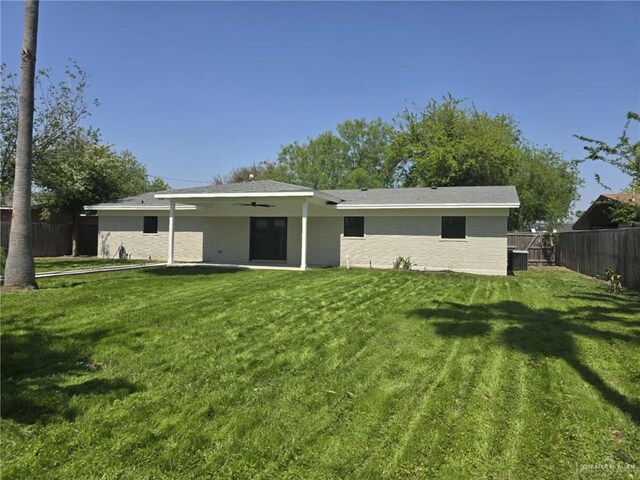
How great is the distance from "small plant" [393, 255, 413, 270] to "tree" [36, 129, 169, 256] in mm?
15109

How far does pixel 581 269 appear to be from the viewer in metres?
17.2

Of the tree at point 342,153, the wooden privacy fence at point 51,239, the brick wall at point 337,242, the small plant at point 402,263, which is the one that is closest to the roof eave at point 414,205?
the brick wall at point 337,242

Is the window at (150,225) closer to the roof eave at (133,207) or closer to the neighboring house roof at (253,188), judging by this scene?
the roof eave at (133,207)

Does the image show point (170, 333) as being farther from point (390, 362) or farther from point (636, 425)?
point (636, 425)

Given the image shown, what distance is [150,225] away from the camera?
65.9ft

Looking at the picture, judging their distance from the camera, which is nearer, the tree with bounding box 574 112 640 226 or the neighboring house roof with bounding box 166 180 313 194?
the tree with bounding box 574 112 640 226

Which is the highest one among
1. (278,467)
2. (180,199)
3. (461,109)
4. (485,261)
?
(461,109)

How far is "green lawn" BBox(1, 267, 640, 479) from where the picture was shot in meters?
2.92

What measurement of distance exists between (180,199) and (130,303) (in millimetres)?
9529

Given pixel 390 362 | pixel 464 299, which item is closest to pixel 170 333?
pixel 390 362

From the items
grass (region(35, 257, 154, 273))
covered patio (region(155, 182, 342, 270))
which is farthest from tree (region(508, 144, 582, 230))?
grass (region(35, 257, 154, 273))

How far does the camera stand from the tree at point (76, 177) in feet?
62.6

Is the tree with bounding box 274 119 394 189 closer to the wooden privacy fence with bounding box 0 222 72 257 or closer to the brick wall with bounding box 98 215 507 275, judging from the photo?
the brick wall with bounding box 98 215 507 275

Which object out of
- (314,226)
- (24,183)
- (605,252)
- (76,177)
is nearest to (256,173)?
(76,177)
